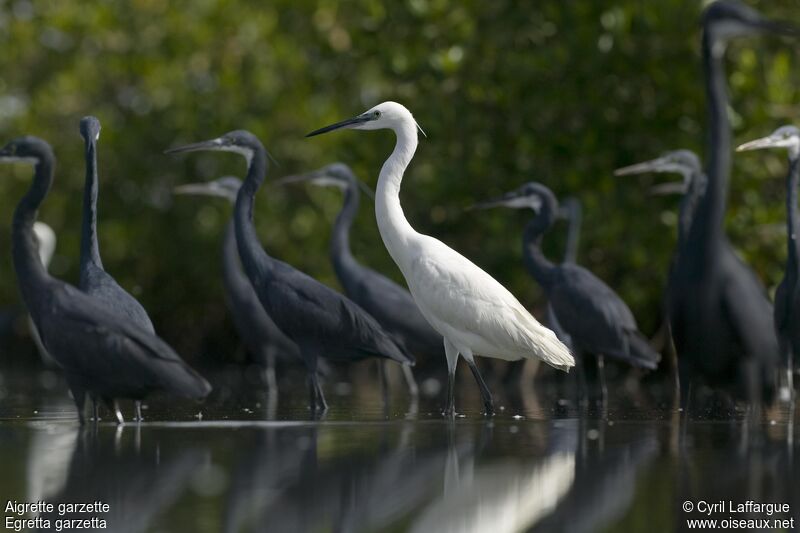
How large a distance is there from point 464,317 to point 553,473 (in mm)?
3052

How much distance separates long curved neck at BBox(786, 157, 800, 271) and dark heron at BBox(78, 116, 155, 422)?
5.05m

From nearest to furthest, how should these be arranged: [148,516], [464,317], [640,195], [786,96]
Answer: [148,516]
[464,317]
[786,96]
[640,195]

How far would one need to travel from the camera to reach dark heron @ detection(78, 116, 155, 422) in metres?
9.03

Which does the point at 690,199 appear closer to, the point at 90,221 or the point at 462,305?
the point at 462,305

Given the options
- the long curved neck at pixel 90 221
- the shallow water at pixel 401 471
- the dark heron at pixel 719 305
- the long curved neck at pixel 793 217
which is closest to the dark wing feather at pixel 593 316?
the long curved neck at pixel 793 217

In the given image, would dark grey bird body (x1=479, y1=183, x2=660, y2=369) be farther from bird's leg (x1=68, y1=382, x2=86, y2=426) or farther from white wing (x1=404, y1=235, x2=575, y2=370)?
bird's leg (x1=68, y1=382, x2=86, y2=426)

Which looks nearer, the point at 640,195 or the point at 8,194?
the point at 640,195

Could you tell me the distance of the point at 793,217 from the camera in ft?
37.8

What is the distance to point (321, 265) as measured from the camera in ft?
70.3

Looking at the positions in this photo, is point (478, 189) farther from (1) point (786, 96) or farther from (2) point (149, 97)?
(2) point (149, 97)

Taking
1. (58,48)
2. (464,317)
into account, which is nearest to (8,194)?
(58,48)

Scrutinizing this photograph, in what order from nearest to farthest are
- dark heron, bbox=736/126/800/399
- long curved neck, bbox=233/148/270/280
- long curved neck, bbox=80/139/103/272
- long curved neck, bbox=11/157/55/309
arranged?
long curved neck, bbox=11/157/55/309 → long curved neck, bbox=80/139/103/272 → dark heron, bbox=736/126/800/399 → long curved neck, bbox=233/148/270/280

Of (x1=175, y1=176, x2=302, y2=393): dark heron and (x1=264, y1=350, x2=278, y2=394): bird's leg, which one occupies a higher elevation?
(x1=175, y1=176, x2=302, y2=393): dark heron

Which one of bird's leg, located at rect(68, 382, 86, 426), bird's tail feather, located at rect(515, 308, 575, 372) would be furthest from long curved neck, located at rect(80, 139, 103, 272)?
bird's tail feather, located at rect(515, 308, 575, 372)
